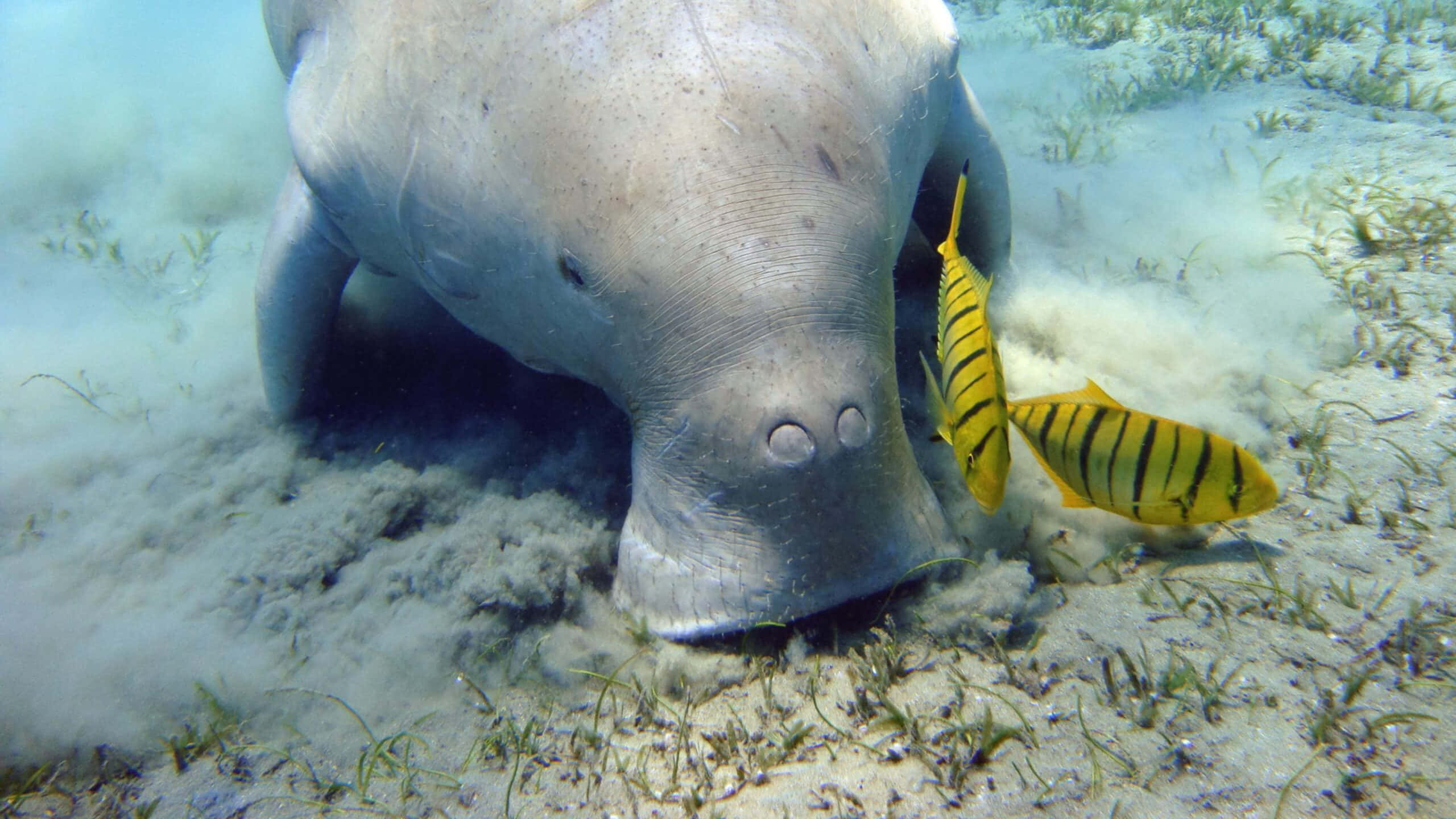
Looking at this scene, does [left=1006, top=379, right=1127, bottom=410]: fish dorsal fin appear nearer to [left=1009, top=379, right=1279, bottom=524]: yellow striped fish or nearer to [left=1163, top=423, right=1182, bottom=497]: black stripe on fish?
[left=1009, top=379, right=1279, bottom=524]: yellow striped fish

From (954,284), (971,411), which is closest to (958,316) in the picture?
(954,284)

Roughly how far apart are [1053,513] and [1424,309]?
2.36 m

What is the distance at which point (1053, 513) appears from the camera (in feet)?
8.84

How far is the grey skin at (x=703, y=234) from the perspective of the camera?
1.82m

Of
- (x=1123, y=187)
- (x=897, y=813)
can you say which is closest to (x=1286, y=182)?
(x=1123, y=187)

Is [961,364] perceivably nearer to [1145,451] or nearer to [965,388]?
[965,388]

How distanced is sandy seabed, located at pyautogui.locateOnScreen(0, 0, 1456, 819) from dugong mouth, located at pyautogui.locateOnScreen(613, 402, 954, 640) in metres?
0.21

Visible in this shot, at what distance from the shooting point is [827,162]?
189cm

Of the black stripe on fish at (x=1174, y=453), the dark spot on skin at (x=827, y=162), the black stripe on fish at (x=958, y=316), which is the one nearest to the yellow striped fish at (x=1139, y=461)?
the black stripe on fish at (x=1174, y=453)

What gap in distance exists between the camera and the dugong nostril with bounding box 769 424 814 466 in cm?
180

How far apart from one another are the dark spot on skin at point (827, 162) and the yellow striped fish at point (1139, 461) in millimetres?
823

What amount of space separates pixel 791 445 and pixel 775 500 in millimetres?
188

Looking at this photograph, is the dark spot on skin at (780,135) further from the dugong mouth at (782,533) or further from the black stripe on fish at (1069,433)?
the black stripe on fish at (1069,433)

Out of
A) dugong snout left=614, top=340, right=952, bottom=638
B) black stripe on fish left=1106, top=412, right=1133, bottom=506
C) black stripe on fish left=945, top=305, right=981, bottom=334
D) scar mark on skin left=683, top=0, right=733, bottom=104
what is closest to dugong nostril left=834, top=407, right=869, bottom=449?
dugong snout left=614, top=340, right=952, bottom=638
